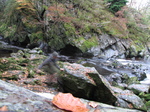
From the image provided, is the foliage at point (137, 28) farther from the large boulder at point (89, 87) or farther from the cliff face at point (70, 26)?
the large boulder at point (89, 87)

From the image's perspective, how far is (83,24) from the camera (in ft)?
53.5

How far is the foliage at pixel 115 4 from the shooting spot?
745 inches

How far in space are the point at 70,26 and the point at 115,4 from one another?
9141 mm

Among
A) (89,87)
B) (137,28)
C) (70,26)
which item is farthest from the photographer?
(137,28)

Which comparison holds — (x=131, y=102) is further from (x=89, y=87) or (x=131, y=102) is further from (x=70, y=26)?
(x=70, y=26)

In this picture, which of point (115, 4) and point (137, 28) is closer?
point (115, 4)

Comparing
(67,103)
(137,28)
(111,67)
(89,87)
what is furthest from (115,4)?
(67,103)

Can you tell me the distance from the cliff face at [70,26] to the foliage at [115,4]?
1.00m

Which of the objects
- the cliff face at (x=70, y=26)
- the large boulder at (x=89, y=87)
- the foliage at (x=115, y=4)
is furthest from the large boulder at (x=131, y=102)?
the foliage at (x=115, y=4)

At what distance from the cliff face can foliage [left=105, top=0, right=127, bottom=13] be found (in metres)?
1.00

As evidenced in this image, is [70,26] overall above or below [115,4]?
below

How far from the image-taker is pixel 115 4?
19.4m

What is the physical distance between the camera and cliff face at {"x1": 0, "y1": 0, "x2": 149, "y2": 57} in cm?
1484

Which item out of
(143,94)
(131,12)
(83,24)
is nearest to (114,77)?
(143,94)
